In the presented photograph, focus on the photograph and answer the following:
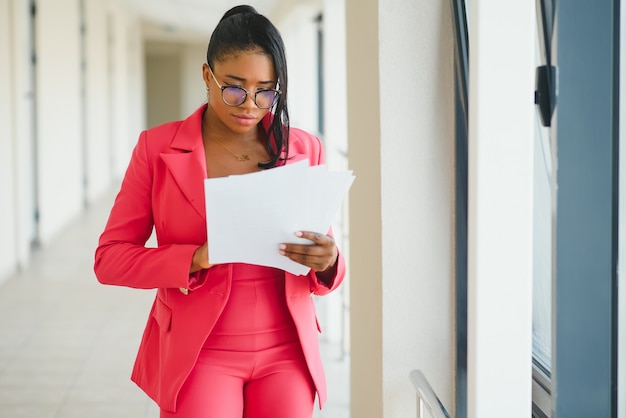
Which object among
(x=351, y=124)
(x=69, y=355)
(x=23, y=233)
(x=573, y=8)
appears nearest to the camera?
(x=573, y=8)

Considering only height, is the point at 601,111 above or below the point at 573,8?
below

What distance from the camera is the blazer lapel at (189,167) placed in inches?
70.1

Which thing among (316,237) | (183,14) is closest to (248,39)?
(316,237)

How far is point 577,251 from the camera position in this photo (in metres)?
1.80

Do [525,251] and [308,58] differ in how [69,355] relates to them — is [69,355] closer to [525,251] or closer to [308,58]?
[525,251]

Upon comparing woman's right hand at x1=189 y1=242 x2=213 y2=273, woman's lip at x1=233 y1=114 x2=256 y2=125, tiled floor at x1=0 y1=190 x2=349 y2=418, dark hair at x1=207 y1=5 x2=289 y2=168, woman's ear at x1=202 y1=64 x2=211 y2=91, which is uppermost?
dark hair at x1=207 y1=5 x2=289 y2=168

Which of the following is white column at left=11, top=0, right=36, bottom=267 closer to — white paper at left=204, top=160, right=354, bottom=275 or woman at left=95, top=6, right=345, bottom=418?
woman at left=95, top=6, right=345, bottom=418

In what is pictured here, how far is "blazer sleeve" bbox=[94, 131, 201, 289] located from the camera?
1740mm

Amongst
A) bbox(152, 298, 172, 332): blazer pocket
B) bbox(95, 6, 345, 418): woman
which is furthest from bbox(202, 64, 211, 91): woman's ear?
bbox(152, 298, 172, 332): blazer pocket

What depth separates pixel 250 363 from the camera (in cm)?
175

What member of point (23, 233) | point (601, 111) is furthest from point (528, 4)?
point (23, 233)

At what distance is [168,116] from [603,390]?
24206mm

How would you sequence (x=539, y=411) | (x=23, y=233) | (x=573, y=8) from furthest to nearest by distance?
(x=23, y=233), (x=539, y=411), (x=573, y=8)

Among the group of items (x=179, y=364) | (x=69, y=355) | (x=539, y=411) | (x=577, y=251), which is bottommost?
(x=69, y=355)
